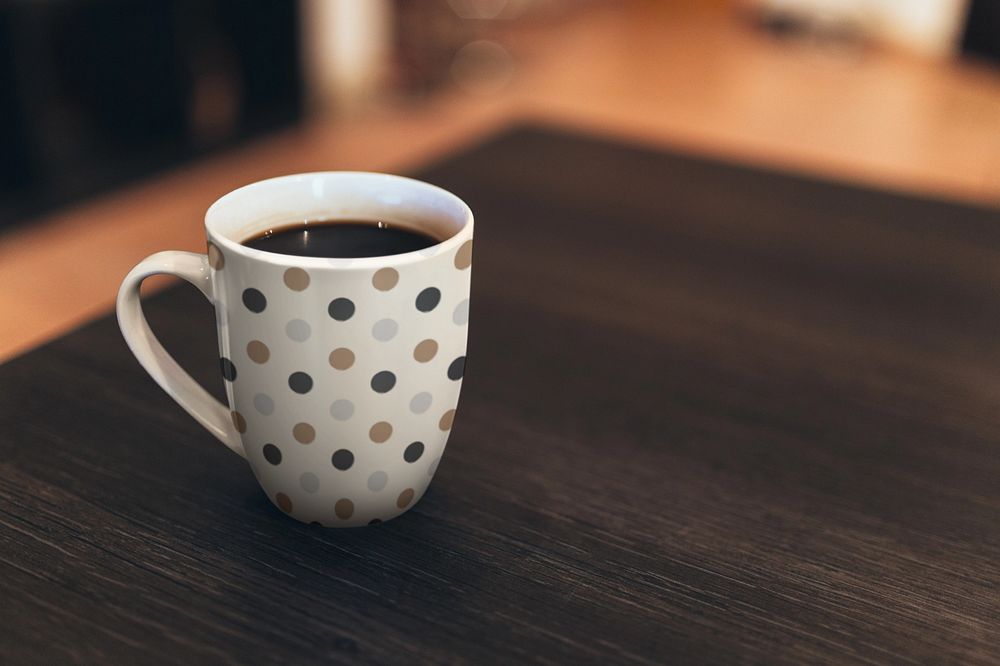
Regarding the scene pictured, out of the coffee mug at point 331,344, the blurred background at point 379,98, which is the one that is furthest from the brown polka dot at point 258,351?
the blurred background at point 379,98

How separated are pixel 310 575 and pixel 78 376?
0.23 metres

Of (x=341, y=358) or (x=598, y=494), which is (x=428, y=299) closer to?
(x=341, y=358)

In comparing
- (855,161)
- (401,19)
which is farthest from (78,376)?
(401,19)

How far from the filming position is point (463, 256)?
437 millimetres

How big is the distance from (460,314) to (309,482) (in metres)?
0.10

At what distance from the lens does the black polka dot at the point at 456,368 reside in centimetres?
46

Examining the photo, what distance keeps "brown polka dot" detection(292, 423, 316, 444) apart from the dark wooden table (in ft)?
0.17

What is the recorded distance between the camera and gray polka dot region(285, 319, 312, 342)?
418 millimetres

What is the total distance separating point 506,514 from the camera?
490 millimetres

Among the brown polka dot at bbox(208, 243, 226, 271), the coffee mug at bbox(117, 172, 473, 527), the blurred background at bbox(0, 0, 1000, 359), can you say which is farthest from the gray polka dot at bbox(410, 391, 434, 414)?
the blurred background at bbox(0, 0, 1000, 359)

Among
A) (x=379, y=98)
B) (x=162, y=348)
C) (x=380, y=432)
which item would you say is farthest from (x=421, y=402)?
(x=379, y=98)

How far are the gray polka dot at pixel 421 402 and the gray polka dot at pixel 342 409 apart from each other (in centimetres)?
3

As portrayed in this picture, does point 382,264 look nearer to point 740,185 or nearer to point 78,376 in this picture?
point 78,376

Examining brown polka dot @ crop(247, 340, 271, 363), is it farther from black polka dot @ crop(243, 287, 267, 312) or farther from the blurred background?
the blurred background
